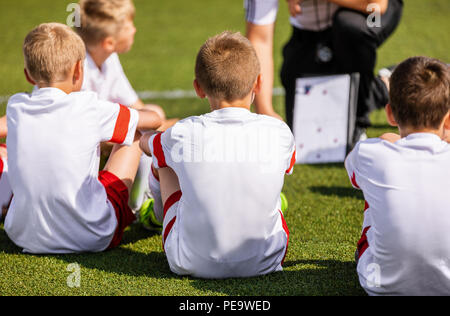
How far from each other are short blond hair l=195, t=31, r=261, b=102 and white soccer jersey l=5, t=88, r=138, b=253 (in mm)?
525

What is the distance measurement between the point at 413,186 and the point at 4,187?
1.99 meters

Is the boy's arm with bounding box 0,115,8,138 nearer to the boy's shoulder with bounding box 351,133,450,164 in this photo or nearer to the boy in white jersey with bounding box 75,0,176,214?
the boy in white jersey with bounding box 75,0,176,214

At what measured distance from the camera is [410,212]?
2.13m

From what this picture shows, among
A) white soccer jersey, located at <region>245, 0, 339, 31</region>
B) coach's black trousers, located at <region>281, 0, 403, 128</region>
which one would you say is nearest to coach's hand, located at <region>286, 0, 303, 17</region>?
white soccer jersey, located at <region>245, 0, 339, 31</region>

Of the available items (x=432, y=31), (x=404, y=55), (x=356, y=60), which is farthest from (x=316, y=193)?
(x=432, y=31)

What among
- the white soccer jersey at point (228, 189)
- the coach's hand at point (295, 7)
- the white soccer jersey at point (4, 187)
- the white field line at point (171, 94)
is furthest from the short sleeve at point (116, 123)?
Result: the white field line at point (171, 94)

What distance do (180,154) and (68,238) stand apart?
72cm

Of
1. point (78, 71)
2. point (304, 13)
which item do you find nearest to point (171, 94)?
point (304, 13)

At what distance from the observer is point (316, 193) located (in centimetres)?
362

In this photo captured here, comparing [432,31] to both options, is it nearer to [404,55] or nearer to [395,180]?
[404,55]

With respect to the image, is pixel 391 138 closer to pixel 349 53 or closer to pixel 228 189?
pixel 228 189

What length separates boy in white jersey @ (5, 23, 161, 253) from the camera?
105 inches

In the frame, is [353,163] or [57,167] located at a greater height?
[353,163]

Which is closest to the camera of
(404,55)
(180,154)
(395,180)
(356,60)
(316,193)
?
(395,180)
